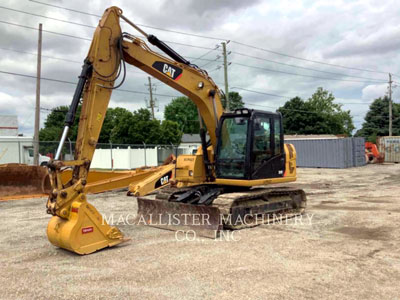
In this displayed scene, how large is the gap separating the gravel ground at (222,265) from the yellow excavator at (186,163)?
1.28 feet

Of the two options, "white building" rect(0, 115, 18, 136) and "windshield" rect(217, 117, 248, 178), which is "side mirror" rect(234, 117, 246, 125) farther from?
"white building" rect(0, 115, 18, 136)

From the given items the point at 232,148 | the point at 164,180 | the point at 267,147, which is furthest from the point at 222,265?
the point at 164,180

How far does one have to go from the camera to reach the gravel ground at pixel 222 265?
439 cm

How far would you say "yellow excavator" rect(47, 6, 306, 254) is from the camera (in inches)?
231

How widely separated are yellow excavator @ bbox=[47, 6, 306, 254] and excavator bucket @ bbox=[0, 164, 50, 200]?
6253 millimetres

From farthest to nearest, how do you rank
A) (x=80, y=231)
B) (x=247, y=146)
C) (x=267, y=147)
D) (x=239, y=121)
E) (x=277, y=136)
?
1. (x=277, y=136)
2. (x=267, y=147)
3. (x=239, y=121)
4. (x=247, y=146)
5. (x=80, y=231)

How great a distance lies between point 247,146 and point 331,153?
20.6m

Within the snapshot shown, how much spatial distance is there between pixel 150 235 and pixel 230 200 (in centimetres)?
167

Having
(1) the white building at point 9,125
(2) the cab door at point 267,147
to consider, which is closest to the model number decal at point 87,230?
(2) the cab door at point 267,147

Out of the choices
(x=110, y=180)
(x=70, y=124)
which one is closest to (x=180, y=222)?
(x=70, y=124)

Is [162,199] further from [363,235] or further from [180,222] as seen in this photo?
[363,235]

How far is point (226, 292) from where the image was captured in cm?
433

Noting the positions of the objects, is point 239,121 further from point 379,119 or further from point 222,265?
point 379,119

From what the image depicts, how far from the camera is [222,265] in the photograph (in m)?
5.27
